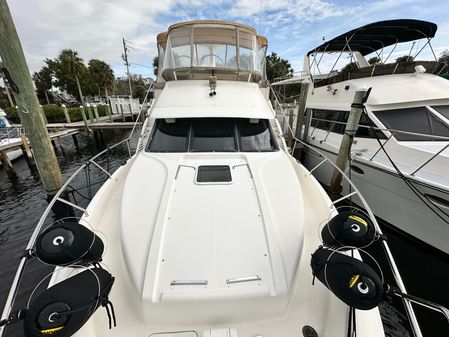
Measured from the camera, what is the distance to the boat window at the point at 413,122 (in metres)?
4.10

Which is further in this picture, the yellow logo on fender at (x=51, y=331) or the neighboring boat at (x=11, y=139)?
the neighboring boat at (x=11, y=139)

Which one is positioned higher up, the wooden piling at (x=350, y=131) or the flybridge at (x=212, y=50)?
the flybridge at (x=212, y=50)

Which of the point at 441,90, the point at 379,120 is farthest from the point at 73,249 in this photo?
the point at 441,90

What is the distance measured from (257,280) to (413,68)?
6156 millimetres

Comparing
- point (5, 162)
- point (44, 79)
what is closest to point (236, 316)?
point (5, 162)

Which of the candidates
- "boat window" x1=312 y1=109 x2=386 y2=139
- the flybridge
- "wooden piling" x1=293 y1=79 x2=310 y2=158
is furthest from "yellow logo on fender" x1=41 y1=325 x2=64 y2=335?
"wooden piling" x1=293 y1=79 x2=310 y2=158

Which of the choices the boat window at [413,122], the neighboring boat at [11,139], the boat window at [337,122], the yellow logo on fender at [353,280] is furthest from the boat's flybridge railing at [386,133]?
the neighboring boat at [11,139]

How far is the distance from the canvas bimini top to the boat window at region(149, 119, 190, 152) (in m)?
5.57

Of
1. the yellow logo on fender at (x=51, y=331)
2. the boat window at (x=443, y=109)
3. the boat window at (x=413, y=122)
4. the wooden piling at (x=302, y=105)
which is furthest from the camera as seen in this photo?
the wooden piling at (x=302, y=105)

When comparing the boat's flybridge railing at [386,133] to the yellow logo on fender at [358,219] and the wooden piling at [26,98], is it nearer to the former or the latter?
the yellow logo on fender at [358,219]

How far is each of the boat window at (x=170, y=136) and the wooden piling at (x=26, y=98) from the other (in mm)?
2392

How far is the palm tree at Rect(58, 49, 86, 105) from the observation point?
76.1 ft

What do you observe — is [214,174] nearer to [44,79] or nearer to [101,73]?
[101,73]

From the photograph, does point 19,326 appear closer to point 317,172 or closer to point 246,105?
point 246,105
